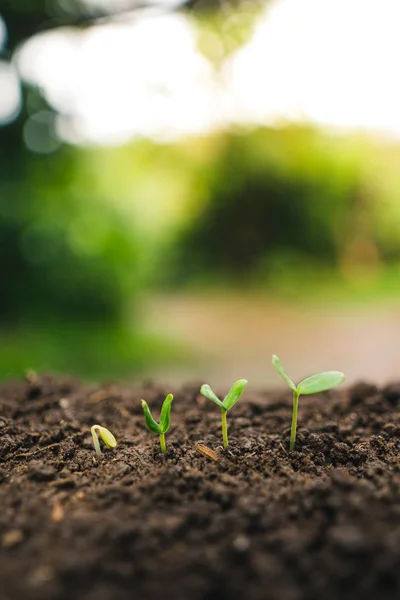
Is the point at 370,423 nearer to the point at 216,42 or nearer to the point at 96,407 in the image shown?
the point at 96,407

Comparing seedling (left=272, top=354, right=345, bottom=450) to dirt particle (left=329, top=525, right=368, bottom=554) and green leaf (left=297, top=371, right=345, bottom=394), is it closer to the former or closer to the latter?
green leaf (left=297, top=371, right=345, bottom=394)

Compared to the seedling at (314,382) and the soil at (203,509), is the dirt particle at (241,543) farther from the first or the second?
the seedling at (314,382)

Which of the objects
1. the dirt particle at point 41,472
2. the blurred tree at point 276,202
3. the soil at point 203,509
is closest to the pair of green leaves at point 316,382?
the soil at point 203,509

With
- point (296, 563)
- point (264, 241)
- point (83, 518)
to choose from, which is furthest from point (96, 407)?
point (264, 241)

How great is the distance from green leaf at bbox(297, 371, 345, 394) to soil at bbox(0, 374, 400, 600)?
106mm

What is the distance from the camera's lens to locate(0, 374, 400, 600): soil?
1.68ft

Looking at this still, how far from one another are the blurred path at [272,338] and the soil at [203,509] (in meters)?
2.01

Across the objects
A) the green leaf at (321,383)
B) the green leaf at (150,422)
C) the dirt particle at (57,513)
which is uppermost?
the green leaf at (321,383)

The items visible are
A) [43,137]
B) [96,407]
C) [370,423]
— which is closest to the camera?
[370,423]

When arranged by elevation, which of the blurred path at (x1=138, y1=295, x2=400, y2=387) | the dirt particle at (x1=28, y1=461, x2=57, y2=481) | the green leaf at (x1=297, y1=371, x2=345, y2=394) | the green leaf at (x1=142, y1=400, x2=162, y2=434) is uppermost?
the blurred path at (x1=138, y1=295, x2=400, y2=387)

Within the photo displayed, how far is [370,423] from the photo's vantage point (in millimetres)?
945

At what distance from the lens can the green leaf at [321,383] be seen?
0.76 meters

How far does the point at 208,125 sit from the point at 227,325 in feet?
8.36

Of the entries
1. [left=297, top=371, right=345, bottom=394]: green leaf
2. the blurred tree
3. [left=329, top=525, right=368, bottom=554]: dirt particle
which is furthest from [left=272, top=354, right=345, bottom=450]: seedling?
the blurred tree
